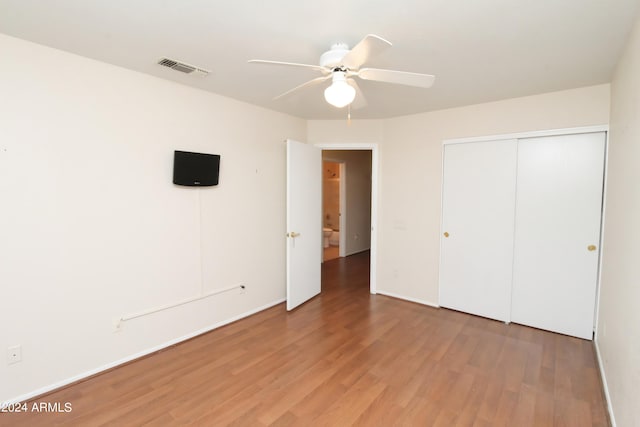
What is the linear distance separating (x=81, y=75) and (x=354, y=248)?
5.79 metres

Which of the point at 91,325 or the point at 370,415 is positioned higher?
the point at 91,325

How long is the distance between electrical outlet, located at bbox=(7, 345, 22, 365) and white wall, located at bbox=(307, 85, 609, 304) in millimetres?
3522

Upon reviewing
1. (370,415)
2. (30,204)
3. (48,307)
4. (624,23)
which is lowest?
(370,415)

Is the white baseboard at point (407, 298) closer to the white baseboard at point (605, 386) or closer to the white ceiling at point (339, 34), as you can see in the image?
the white baseboard at point (605, 386)

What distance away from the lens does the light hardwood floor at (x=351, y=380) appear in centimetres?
204

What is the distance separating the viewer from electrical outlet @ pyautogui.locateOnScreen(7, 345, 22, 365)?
2111 millimetres

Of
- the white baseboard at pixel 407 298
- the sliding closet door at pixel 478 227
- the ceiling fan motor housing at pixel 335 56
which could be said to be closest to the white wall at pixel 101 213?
the ceiling fan motor housing at pixel 335 56

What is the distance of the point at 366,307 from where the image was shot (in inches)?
156

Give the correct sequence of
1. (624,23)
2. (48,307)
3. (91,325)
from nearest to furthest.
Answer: (624,23)
(48,307)
(91,325)

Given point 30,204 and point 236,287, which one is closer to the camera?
point 30,204

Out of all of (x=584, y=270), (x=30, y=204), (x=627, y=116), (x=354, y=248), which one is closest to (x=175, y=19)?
(x=30, y=204)

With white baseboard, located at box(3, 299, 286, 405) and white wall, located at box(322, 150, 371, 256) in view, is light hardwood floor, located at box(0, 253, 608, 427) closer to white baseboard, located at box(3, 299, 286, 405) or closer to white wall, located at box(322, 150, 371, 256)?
white baseboard, located at box(3, 299, 286, 405)

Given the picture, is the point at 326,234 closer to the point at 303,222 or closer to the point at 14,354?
the point at 303,222

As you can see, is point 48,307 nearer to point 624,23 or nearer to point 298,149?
point 298,149
